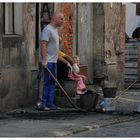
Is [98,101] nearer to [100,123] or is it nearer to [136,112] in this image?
[136,112]

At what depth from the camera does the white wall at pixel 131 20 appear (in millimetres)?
24447

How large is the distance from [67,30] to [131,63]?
5300mm

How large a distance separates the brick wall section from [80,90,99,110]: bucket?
2925mm

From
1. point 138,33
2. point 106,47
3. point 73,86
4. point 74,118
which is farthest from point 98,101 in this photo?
point 138,33

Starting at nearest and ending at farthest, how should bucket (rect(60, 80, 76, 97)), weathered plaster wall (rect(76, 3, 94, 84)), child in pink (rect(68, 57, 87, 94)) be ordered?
bucket (rect(60, 80, 76, 97))
child in pink (rect(68, 57, 87, 94))
weathered plaster wall (rect(76, 3, 94, 84))

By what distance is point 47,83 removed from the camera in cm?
1285

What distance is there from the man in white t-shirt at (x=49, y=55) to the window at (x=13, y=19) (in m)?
0.62

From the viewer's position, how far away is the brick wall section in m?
15.8

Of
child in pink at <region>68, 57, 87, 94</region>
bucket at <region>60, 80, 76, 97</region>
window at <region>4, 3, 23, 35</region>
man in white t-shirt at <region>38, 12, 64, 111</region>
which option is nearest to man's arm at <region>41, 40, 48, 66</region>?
man in white t-shirt at <region>38, 12, 64, 111</region>

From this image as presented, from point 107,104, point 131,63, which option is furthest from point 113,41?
point 107,104

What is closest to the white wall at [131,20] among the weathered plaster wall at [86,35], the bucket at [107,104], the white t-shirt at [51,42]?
the weathered plaster wall at [86,35]

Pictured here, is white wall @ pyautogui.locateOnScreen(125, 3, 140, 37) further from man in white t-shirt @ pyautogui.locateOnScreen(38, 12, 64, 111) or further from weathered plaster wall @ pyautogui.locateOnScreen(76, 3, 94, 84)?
man in white t-shirt @ pyautogui.locateOnScreen(38, 12, 64, 111)

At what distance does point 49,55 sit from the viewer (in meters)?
12.7

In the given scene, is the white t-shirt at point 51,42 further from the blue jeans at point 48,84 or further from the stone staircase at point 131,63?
the stone staircase at point 131,63
